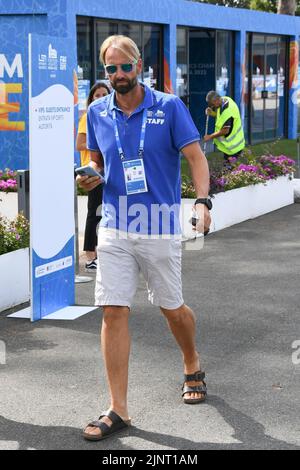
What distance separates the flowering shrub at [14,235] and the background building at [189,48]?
7.21 metres

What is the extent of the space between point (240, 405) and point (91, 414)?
2.75ft

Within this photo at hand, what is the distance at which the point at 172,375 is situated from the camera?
5.99m

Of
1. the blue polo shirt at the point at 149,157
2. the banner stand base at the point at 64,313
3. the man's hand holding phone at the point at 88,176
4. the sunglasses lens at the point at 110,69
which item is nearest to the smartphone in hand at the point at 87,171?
the man's hand holding phone at the point at 88,176

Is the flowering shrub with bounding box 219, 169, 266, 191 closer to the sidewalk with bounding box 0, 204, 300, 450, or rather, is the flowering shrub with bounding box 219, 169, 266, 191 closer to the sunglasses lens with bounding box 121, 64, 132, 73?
the sidewalk with bounding box 0, 204, 300, 450

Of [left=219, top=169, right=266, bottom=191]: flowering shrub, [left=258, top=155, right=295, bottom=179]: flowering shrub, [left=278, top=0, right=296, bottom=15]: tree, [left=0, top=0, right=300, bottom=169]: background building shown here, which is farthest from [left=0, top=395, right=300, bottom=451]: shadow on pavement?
[left=278, top=0, right=296, bottom=15]: tree

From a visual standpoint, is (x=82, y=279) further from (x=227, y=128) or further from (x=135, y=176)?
(x=227, y=128)

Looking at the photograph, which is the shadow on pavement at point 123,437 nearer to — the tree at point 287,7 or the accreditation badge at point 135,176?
the accreditation badge at point 135,176

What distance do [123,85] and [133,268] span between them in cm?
97

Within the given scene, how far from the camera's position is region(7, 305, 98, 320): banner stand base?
755 cm

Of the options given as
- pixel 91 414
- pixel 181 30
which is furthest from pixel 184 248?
pixel 181 30

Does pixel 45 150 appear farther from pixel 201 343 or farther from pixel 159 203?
pixel 159 203

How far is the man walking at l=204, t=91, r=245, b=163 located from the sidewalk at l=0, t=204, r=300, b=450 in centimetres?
537

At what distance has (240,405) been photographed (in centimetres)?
540

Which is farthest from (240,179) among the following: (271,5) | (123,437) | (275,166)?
(271,5)
